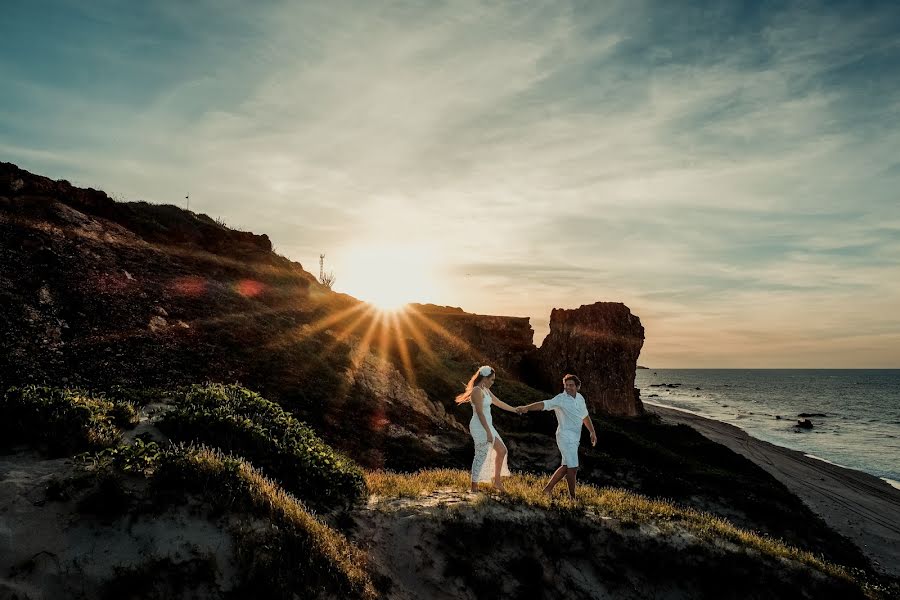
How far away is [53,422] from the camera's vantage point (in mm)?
8070

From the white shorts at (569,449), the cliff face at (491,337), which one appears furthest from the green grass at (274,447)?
the cliff face at (491,337)

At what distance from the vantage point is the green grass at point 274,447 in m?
9.31

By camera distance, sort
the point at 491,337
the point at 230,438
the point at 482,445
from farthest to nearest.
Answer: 1. the point at 491,337
2. the point at 482,445
3. the point at 230,438

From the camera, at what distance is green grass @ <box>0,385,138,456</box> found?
781 centimetres

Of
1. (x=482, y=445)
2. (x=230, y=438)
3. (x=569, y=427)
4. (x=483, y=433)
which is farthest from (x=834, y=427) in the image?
(x=230, y=438)

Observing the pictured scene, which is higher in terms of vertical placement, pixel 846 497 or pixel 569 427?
pixel 569 427

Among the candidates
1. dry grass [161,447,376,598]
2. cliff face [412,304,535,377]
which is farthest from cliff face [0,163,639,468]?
cliff face [412,304,535,377]

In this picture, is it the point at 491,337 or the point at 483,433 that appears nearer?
the point at 483,433

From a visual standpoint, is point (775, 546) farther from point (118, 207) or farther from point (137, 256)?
point (118, 207)

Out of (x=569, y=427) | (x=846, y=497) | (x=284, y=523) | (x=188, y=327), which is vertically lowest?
(x=846, y=497)

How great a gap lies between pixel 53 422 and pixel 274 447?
3.70 metres

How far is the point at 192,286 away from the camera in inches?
980

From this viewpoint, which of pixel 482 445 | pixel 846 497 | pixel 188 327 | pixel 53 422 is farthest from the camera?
pixel 846 497

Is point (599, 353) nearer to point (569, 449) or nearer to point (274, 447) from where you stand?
point (569, 449)
